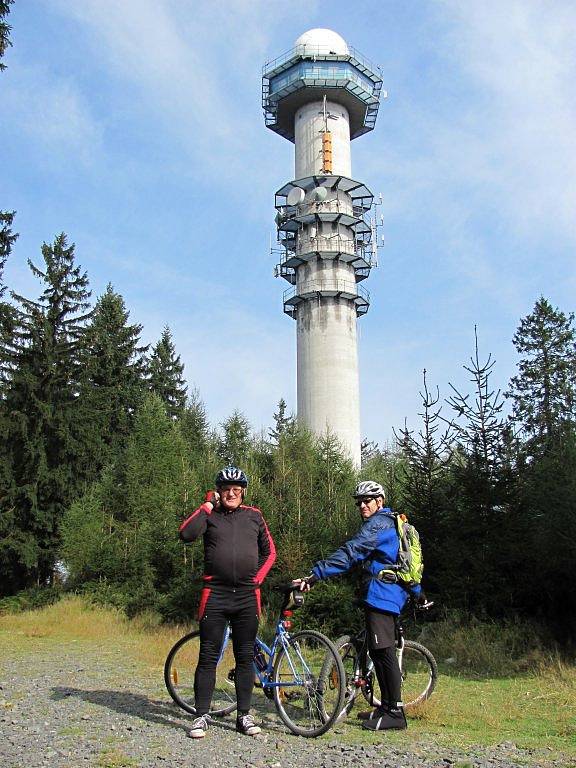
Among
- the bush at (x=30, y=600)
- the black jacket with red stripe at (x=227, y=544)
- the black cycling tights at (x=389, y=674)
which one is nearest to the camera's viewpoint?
the black jacket with red stripe at (x=227, y=544)

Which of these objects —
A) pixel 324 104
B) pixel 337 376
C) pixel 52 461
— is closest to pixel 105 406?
pixel 52 461

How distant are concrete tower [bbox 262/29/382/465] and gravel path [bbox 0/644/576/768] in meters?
30.0

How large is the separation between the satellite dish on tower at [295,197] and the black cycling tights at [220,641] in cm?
3510

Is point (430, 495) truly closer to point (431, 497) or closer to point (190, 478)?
point (431, 497)

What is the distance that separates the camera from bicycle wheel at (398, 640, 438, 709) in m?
7.19

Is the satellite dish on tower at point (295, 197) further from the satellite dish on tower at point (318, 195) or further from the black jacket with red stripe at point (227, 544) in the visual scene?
the black jacket with red stripe at point (227, 544)

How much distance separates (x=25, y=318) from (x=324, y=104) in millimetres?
22905

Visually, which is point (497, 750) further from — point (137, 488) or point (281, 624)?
point (137, 488)

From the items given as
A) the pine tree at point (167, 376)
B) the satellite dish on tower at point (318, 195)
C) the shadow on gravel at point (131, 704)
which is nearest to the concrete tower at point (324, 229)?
the satellite dish on tower at point (318, 195)

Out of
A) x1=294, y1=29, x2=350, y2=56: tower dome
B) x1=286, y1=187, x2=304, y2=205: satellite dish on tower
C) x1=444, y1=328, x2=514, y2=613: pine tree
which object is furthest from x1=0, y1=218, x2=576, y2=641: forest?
x1=294, y1=29, x2=350, y2=56: tower dome

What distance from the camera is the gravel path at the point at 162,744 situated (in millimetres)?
5242

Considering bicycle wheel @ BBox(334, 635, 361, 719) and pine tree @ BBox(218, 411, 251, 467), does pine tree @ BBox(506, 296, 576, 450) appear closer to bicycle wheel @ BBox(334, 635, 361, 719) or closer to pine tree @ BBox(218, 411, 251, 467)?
pine tree @ BBox(218, 411, 251, 467)

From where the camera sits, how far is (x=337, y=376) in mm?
38719

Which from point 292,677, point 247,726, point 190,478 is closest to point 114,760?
point 247,726
